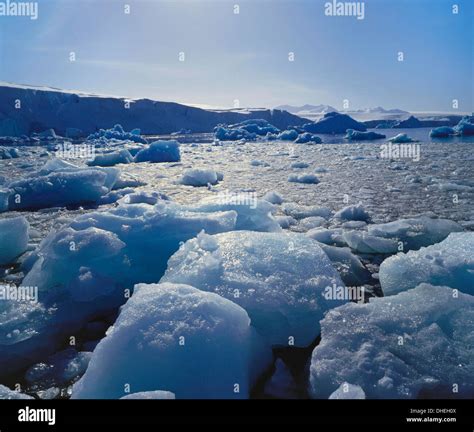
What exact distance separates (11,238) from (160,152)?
978cm

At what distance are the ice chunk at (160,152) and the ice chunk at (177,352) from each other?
11410 mm

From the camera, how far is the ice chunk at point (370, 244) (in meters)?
3.78

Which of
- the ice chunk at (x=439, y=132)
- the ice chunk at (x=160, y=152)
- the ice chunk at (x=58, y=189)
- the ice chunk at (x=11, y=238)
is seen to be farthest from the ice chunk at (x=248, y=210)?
the ice chunk at (x=439, y=132)

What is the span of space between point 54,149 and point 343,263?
18416 mm

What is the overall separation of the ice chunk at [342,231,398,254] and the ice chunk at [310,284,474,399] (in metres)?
1.51

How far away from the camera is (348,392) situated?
5.43ft

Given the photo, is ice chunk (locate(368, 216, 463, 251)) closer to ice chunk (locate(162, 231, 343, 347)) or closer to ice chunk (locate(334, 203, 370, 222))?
ice chunk (locate(334, 203, 370, 222))

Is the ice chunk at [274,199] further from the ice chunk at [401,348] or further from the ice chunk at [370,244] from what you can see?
the ice chunk at [401,348]

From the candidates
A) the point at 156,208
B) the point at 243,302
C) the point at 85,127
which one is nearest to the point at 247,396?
the point at 243,302

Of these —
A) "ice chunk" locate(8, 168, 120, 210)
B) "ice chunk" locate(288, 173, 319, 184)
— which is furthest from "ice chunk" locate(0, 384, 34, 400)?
"ice chunk" locate(288, 173, 319, 184)

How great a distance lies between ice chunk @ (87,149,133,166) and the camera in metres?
11.6

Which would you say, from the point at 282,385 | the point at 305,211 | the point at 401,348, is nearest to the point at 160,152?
the point at 305,211

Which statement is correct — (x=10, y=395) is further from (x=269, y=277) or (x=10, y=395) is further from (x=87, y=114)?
(x=87, y=114)

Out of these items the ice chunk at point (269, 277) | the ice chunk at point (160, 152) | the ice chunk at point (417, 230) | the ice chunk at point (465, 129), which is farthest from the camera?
the ice chunk at point (465, 129)
